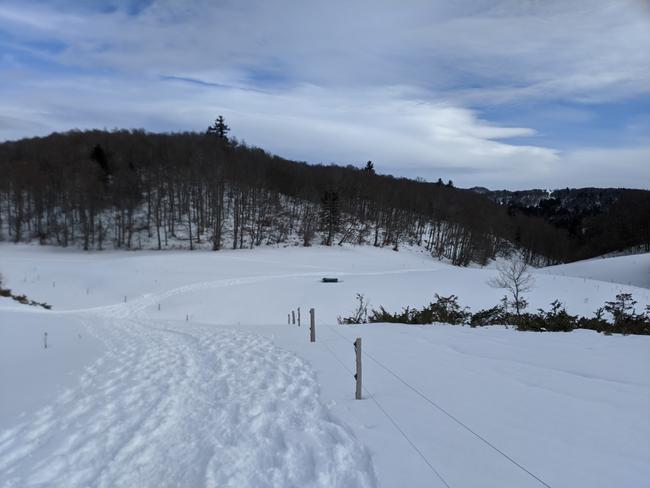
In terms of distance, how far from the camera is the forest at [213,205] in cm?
5234

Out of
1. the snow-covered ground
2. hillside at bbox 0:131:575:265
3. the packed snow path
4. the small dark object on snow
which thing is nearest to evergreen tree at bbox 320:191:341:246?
hillside at bbox 0:131:575:265

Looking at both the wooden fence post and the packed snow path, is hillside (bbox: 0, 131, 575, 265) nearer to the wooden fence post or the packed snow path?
the packed snow path

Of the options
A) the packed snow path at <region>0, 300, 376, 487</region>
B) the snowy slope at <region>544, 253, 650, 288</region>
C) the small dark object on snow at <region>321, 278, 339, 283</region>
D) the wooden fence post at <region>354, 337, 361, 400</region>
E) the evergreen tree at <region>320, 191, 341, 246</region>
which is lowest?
the small dark object on snow at <region>321, 278, 339, 283</region>

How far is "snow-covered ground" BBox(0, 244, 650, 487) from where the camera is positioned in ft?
12.8

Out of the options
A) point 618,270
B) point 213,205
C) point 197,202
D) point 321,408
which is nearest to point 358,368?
point 321,408

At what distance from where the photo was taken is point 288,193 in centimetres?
7231

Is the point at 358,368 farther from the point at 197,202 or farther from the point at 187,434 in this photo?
the point at 197,202

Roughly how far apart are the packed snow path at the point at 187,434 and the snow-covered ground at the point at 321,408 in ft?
0.08

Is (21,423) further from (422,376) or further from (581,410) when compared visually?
(581,410)

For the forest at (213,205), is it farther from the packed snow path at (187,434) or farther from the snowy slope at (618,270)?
the packed snow path at (187,434)

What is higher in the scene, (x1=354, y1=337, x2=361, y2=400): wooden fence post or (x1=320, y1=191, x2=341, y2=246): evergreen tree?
(x1=320, y1=191, x2=341, y2=246): evergreen tree

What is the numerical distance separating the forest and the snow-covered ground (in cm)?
4117

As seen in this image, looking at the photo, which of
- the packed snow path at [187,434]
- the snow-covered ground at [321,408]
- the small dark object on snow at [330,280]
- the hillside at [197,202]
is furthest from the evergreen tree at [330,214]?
the packed snow path at [187,434]

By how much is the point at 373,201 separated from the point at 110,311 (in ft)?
184
